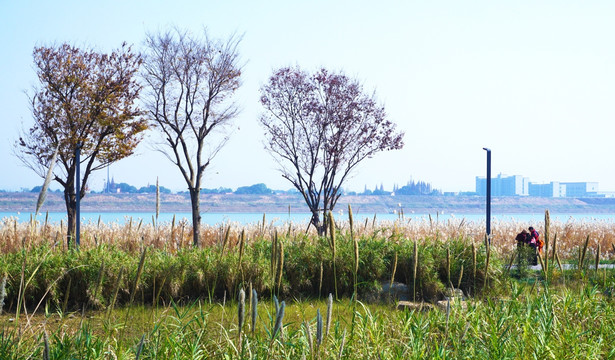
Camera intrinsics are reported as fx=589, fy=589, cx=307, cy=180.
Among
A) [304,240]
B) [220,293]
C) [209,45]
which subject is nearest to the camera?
[220,293]

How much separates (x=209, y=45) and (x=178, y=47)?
2.57 ft

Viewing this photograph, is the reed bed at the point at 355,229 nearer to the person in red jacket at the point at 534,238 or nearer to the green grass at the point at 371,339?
the person in red jacket at the point at 534,238

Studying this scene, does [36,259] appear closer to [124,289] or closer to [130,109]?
[124,289]

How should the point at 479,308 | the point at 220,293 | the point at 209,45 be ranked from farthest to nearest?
the point at 209,45, the point at 220,293, the point at 479,308

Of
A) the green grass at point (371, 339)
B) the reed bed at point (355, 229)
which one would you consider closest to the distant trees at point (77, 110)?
the reed bed at point (355, 229)


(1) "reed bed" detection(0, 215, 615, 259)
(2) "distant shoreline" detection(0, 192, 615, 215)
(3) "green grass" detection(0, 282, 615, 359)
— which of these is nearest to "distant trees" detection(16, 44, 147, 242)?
(1) "reed bed" detection(0, 215, 615, 259)

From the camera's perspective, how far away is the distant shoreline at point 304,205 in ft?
186

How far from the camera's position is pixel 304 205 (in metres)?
68.2

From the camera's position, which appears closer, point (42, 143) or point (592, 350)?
point (592, 350)

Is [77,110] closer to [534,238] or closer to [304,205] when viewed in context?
[534,238]

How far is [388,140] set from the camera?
52.5ft

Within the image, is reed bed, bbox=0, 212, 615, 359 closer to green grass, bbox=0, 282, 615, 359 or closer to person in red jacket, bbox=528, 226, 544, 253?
green grass, bbox=0, 282, 615, 359

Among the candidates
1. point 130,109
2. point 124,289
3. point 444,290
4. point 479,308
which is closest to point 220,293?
point 124,289

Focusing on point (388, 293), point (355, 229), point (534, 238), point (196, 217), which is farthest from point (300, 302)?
point (196, 217)
